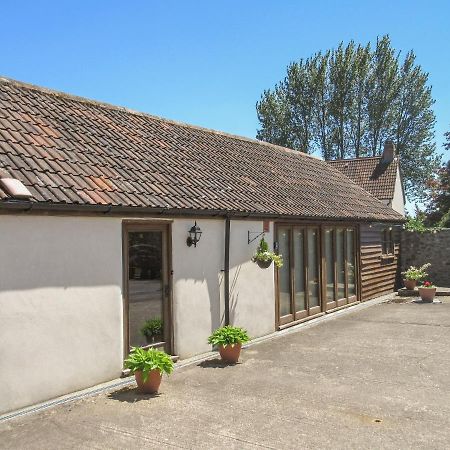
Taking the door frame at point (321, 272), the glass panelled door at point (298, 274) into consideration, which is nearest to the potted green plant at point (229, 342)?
the door frame at point (321, 272)

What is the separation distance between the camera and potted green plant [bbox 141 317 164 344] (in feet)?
26.4

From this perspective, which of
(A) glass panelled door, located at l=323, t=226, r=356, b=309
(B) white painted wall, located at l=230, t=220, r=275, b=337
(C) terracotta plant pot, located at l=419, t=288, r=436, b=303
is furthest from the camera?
(C) terracotta plant pot, located at l=419, t=288, r=436, b=303

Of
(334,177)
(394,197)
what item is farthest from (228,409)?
(394,197)

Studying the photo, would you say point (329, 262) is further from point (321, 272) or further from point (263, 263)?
point (263, 263)

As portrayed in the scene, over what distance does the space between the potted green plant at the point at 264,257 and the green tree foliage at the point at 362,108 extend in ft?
97.8

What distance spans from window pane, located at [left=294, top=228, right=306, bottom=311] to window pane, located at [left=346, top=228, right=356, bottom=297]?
2899 mm

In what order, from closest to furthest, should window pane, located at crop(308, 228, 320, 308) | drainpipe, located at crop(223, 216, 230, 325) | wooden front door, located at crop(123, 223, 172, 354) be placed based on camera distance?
wooden front door, located at crop(123, 223, 172, 354) < drainpipe, located at crop(223, 216, 230, 325) < window pane, located at crop(308, 228, 320, 308)

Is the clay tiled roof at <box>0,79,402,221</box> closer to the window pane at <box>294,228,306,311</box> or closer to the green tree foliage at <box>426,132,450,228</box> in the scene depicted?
the window pane at <box>294,228,306,311</box>

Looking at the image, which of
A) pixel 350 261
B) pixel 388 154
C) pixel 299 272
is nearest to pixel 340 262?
pixel 350 261

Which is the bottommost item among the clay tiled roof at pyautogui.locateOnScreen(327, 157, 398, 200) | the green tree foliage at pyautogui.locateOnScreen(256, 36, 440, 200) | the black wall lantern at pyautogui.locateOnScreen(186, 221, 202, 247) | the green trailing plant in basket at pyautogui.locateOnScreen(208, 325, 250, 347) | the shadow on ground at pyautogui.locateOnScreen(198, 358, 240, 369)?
the shadow on ground at pyautogui.locateOnScreen(198, 358, 240, 369)

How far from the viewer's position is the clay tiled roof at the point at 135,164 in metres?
7.15

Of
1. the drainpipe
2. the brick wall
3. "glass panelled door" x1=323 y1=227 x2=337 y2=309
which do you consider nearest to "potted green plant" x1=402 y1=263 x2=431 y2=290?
the brick wall

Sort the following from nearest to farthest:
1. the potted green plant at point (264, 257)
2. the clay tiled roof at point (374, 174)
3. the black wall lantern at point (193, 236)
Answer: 1. the black wall lantern at point (193, 236)
2. the potted green plant at point (264, 257)
3. the clay tiled roof at point (374, 174)

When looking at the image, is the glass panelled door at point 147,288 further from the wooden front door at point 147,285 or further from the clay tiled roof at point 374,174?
the clay tiled roof at point 374,174
